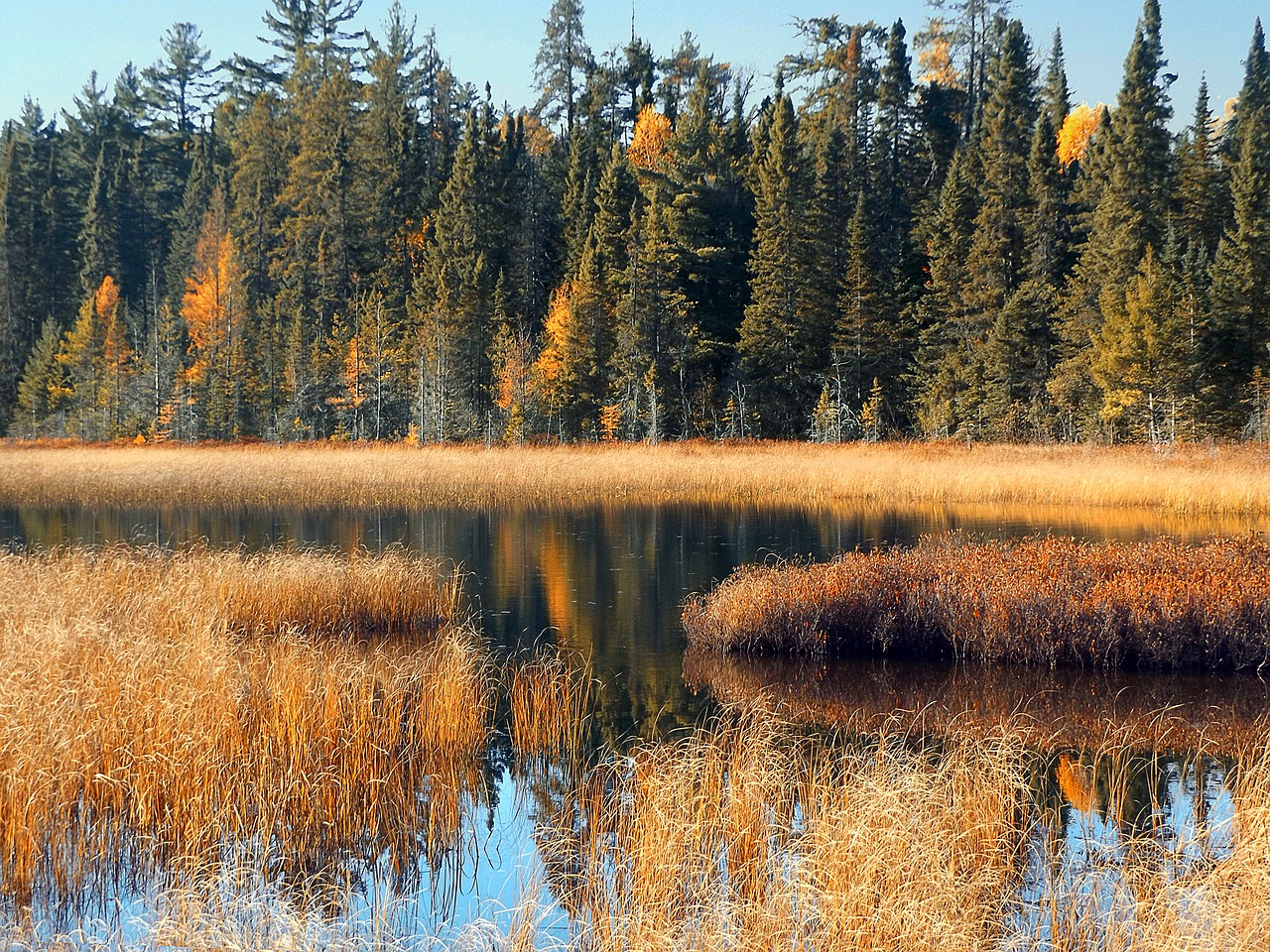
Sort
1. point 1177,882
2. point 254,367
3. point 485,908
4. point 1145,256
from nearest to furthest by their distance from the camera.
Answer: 1. point 1177,882
2. point 485,908
3. point 1145,256
4. point 254,367

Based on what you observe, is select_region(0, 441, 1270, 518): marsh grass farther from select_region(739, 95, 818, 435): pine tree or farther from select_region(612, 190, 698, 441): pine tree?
select_region(739, 95, 818, 435): pine tree

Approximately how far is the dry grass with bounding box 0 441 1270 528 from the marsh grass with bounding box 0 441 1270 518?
1.7 inches

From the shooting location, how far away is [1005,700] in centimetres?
1050

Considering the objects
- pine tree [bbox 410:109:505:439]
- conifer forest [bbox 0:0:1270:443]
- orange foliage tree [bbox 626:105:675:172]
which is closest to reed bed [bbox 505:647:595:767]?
conifer forest [bbox 0:0:1270:443]

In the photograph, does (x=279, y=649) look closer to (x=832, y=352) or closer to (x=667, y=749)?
(x=667, y=749)

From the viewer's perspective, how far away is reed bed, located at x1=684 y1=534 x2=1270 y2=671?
11.4 meters

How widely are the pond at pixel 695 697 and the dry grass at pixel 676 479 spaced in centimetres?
273

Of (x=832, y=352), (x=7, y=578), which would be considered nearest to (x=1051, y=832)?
(x=7, y=578)

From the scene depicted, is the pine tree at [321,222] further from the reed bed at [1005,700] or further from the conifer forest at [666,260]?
the reed bed at [1005,700]

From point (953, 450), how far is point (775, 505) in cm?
1038

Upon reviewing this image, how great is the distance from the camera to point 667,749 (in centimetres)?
743

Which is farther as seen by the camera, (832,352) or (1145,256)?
(832,352)

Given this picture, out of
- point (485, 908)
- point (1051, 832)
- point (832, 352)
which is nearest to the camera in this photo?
point (485, 908)

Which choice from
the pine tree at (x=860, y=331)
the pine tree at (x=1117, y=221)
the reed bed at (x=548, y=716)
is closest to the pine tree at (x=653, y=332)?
the pine tree at (x=860, y=331)
